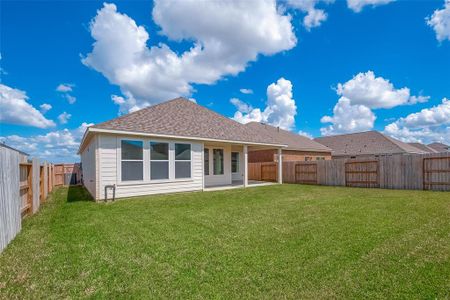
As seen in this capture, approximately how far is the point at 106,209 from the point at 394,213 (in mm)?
8654

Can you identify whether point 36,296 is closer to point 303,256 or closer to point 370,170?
point 303,256

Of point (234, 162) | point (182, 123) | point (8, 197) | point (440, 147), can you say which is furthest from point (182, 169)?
point (440, 147)

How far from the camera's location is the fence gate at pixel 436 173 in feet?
36.9

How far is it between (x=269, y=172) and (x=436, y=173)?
994 centimetres

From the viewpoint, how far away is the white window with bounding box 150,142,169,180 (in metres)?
10.2

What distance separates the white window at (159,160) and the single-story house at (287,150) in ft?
38.7

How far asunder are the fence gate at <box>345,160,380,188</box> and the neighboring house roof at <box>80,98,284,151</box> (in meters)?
5.14

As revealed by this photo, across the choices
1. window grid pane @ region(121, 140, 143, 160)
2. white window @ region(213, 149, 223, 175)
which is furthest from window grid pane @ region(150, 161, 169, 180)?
white window @ region(213, 149, 223, 175)

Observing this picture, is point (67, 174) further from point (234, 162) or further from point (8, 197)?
point (8, 197)

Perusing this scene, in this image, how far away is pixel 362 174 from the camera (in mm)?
13812

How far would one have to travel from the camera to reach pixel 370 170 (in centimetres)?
1355

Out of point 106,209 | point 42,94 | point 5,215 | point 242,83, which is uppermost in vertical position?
point 242,83

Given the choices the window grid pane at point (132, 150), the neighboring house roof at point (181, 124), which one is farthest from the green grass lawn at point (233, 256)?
the neighboring house roof at point (181, 124)

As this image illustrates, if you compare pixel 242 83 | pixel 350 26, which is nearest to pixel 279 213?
pixel 350 26
